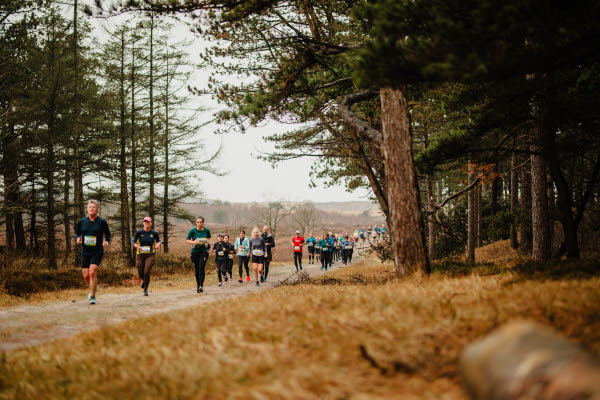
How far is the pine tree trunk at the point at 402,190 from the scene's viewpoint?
630 centimetres

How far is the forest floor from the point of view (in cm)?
249

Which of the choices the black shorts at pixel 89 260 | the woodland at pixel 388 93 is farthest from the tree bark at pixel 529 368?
the black shorts at pixel 89 260

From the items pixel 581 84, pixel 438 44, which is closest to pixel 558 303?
pixel 438 44

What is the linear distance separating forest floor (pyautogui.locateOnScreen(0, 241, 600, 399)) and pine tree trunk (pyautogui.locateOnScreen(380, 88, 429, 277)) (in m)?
1.66

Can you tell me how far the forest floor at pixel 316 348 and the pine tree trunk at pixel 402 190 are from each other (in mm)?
1656

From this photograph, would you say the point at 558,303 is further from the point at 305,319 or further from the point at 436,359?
the point at 305,319

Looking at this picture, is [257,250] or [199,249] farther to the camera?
[257,250]

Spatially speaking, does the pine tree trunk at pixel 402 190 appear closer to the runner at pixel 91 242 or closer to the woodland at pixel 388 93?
the woodland at pixel 388 93

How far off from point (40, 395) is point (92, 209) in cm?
622

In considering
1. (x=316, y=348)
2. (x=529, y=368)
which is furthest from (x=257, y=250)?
(x=529, y=368)

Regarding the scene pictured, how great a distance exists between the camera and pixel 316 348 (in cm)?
298

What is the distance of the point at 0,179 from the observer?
16688 millimetres

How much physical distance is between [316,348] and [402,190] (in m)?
3.98

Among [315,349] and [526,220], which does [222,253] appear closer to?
[526,220]
